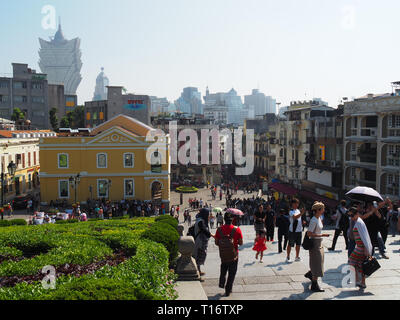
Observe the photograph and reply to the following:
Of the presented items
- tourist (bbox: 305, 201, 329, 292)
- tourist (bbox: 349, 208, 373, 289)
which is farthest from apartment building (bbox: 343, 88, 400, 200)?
tourist (bbox: 305, 201, 329, 292)

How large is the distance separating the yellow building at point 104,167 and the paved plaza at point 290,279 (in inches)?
1061

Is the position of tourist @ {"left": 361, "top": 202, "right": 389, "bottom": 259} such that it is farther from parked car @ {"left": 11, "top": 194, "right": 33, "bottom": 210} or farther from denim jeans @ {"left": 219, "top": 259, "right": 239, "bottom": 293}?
parked car @ {"left": 11, "top": 194, "right": 33, "bottom": 210}

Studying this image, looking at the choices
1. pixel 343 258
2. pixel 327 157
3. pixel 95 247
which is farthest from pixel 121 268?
pixel 327 157

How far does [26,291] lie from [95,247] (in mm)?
3391

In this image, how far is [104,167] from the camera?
3806 centimetres

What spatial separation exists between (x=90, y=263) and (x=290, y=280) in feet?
14.8

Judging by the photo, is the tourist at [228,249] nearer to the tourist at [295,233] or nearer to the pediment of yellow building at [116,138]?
the tourist at [295,233]

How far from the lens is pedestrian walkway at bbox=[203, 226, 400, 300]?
26.2ft

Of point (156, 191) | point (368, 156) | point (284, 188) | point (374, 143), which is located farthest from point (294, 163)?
point (156, 191)

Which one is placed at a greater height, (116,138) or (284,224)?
(116,138)

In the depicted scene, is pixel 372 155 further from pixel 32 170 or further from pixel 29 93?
pixel 29 93

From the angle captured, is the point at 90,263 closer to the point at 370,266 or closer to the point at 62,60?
the point at 370,266

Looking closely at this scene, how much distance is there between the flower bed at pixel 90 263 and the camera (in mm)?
5570
